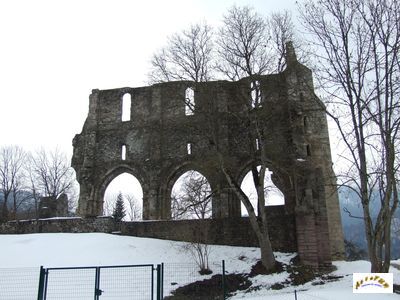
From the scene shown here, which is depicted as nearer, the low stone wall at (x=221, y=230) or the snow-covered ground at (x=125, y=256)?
the snow-covered ground at (x=125, y=256)

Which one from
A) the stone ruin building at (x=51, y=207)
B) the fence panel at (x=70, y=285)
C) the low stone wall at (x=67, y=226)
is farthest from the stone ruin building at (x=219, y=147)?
the fence panel at (x=70, y=285)

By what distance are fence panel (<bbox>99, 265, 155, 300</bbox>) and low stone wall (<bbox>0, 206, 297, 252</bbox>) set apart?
146 inches

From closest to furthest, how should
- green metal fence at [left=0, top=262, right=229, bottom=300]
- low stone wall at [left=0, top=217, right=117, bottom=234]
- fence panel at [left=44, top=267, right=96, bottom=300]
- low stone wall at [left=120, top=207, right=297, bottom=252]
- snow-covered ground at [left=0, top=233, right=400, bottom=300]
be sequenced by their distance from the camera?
green metal fence at [left=0, top=262, right=229, bottom=300], fence panel at [left=44, top=267, right=96, bottom=300], snow-covered ground at [left=0, top=233, right=400, bottom=300], low stone wall at [left=120, top=207, right=297, bottom=252], low stone wall at [left=0, top=217, right=117, bottom=234]

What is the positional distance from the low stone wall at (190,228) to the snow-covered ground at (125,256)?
66cm

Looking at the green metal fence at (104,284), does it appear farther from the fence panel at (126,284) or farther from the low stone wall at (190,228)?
the low stone wall at (190,228)

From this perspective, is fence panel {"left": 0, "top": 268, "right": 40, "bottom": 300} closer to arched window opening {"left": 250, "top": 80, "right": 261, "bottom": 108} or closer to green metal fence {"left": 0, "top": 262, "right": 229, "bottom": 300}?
green metal fence {"left": 0, "top": 262, "right": 229, "bottom": 300}

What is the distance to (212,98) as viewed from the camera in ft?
61.5

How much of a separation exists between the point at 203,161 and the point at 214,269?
5.24 metres

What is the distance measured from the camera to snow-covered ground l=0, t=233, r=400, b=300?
1415cm

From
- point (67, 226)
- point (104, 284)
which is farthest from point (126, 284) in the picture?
point (67, 226)

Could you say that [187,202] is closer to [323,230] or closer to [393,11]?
[323,230]

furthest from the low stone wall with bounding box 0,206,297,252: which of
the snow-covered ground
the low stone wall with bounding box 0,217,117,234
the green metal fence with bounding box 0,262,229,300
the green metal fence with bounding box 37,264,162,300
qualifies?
the green metal fence with bounding box 37,264,162,300

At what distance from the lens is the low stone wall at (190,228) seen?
17.7 meters

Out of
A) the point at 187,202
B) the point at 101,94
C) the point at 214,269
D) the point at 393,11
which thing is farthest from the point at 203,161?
the point at 101,94
